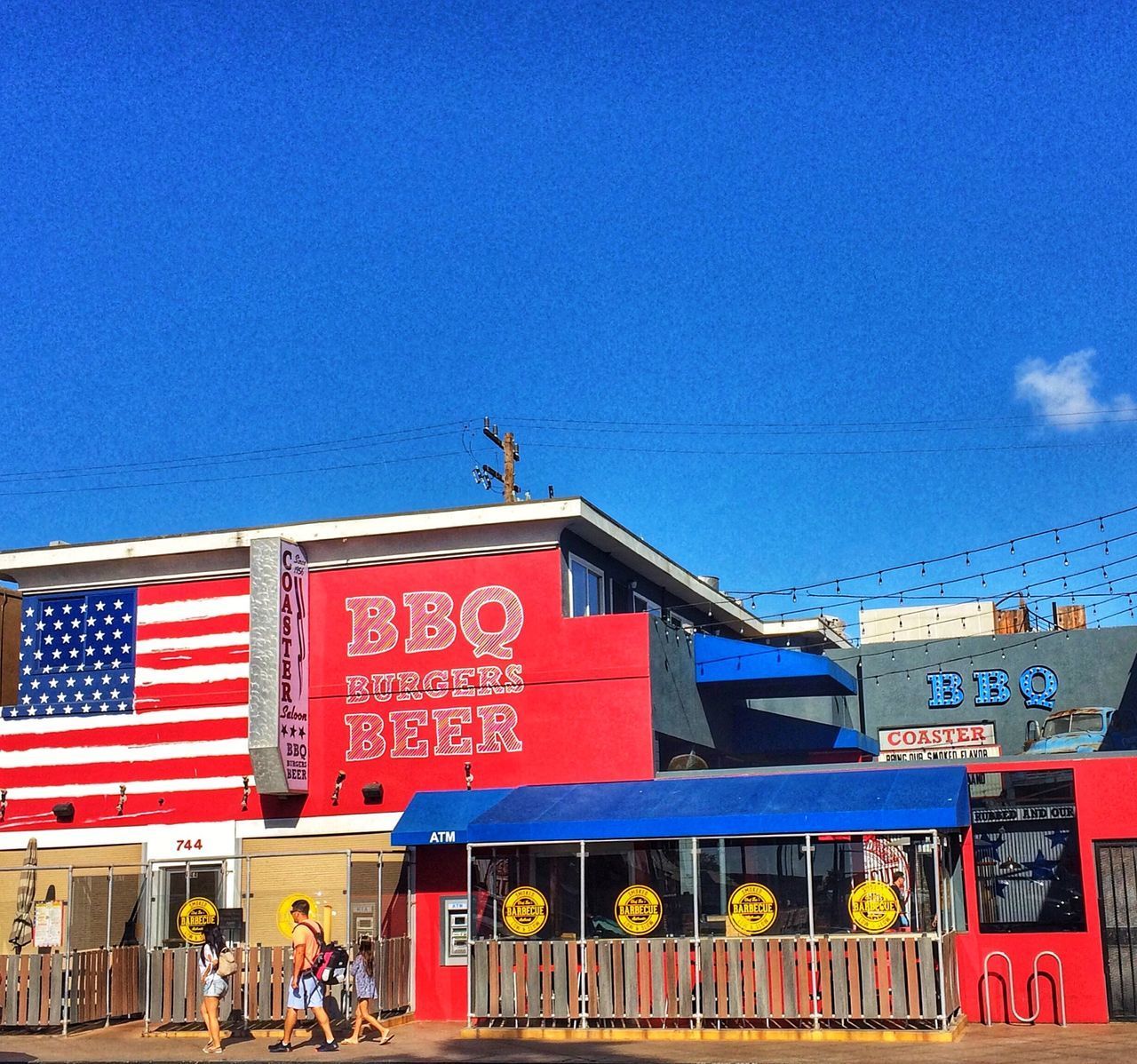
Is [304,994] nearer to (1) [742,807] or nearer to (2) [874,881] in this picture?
(1) [742,807]

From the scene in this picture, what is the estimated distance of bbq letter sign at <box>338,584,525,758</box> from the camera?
2152 centimetres

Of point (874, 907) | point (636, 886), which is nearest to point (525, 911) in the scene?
point (636, 886)

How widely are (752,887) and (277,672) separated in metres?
7.96

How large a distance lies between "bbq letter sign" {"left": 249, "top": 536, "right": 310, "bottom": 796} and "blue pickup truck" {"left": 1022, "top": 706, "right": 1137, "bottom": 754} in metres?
16.0

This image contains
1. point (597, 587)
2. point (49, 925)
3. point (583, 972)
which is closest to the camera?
point (583, 972)

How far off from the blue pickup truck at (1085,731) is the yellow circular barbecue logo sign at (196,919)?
694 inches

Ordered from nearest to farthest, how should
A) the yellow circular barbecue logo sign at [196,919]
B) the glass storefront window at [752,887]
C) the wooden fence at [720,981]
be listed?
the wooden fence at [720,981], the glass storefront window at [752,887], the yellow circular barbecue logo sign at [196,919]

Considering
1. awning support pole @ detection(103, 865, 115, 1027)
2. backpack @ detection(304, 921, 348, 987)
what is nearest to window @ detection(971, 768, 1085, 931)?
backpack @ detection(304, 921, 348, 987)

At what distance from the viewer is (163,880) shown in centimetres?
2184

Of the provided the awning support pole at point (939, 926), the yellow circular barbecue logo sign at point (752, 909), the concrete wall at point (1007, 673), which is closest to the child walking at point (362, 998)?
the yellow circular barbecue logo sign at point (752, 909)

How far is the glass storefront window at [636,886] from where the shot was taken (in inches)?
739

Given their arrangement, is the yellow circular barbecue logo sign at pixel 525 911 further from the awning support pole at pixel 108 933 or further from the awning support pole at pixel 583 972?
the awning support pole at pixel 108 933

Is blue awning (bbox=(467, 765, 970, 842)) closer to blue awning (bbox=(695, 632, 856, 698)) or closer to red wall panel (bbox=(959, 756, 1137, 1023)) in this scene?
red wall panel (bbox=(959, 756, 1137, 1023))

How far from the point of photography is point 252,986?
19188 millimetres
